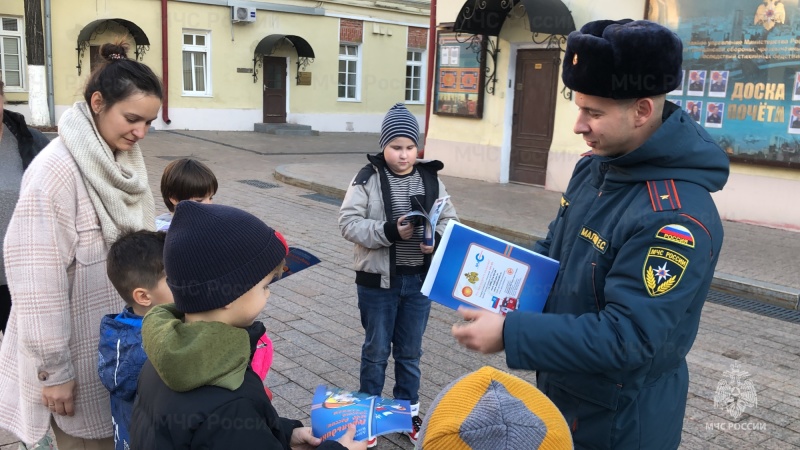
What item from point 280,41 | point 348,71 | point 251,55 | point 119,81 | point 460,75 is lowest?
point 119,81

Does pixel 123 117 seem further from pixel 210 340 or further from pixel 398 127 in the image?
pixel 398 127

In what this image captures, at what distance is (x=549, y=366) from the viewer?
1675 millimetres

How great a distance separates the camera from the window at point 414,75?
26.1 m

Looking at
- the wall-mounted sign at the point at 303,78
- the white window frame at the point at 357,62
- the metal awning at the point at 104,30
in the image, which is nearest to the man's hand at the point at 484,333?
the metal awning at the point at 104,30

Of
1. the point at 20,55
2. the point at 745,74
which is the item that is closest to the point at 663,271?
the point at 745,74

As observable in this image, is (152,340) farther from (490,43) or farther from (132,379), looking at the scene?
(490,43)

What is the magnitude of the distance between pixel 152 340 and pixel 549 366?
3.18ft

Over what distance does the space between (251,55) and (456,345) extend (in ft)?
63.3

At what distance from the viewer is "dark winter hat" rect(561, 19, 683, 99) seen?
1.64 meters

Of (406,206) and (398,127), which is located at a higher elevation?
(398,127)

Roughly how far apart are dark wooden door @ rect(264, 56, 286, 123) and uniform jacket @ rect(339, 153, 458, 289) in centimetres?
2030

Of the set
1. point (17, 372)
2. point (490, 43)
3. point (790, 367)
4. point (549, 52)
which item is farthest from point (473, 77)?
point (17, 372)

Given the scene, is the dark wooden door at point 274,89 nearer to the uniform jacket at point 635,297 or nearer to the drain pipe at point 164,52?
the drain pipe at point 164,52

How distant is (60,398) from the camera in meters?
2.30
